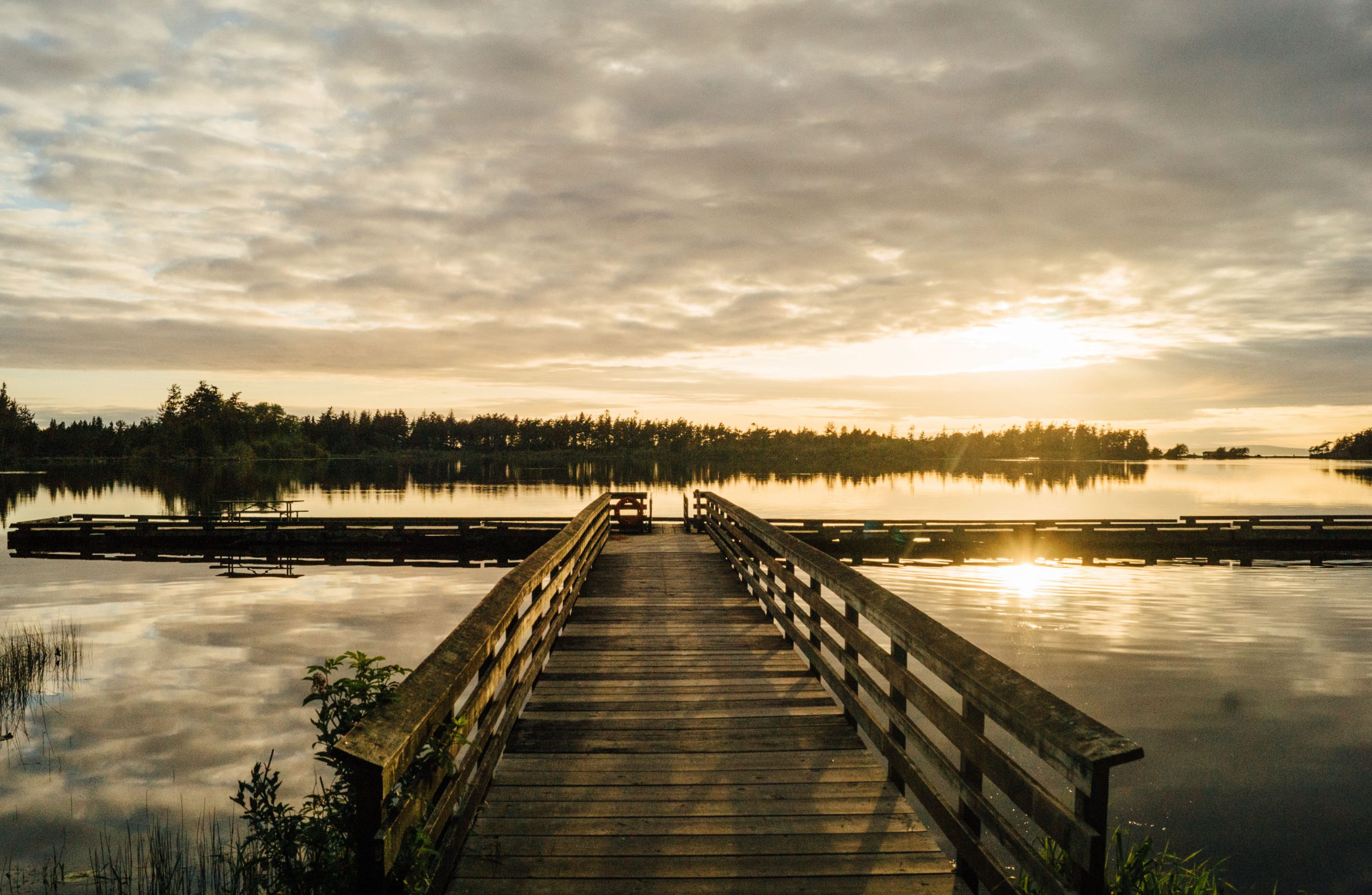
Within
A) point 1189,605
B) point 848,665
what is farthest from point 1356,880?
point 1189,605

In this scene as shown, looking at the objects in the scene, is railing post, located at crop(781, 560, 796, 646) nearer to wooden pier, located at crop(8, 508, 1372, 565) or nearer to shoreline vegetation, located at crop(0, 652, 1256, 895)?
shoreline vegetation, located at crop(0, 652, 1256, 895)

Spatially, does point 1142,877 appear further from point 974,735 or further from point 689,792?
point 974,735

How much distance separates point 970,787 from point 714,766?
1.95 meters

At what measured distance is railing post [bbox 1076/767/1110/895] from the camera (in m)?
2.37

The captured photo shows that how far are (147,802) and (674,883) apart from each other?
8.13 m

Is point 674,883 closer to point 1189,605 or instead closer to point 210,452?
point 1189,605

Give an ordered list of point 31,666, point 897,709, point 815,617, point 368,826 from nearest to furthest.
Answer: point 368,826 → point 897,709 → point 815,617 → point 31,666

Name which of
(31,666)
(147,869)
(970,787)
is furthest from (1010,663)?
(31,666)

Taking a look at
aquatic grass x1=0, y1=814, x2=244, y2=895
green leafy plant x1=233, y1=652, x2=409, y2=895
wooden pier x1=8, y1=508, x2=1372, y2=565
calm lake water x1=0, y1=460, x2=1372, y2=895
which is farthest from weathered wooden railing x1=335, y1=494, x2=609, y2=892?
wooden pier x1=8, y1=508, x2=1372, y2=565

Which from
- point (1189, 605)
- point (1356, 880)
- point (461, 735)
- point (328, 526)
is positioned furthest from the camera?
point (328, 526)

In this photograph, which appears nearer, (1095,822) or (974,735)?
(1095,822)

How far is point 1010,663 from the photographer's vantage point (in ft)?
49.2

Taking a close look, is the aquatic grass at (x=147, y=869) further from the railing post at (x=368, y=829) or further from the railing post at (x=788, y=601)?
the railing post at (x=788, y=601)

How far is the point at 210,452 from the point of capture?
130 m
